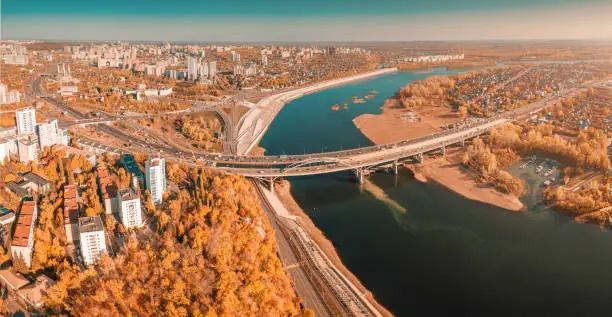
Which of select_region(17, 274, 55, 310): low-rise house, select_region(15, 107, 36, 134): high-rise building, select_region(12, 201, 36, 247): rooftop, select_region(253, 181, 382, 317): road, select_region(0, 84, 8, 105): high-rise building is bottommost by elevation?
select_region(253, 181, 382, 317): road

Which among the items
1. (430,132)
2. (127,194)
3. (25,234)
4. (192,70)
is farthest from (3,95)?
(430,132)

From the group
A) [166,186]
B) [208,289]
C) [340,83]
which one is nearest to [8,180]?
[166,186]

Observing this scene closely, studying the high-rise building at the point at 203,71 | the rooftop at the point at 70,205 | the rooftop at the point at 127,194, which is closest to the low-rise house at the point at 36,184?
the rooftop at the point at 70,205

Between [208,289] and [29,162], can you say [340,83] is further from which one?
[208,289]

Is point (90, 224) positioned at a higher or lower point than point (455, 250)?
higher

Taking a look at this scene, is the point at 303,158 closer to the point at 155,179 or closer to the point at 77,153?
the point at 155,179

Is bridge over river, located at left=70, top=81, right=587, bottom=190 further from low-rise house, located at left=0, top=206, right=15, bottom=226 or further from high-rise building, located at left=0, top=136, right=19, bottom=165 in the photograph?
low-rise house, located at left=0, top=206, right=15, bottom=226

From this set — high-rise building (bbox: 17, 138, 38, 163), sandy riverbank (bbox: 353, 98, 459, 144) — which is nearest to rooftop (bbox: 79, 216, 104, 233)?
high-rise building (bbox: 17, 138, 38, 163)
